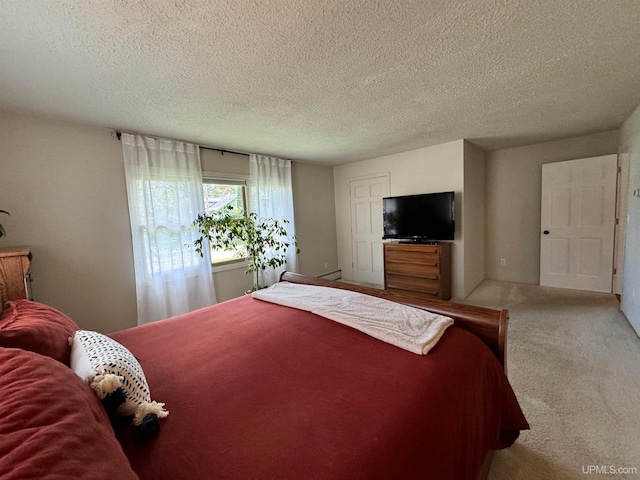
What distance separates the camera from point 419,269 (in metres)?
3.83

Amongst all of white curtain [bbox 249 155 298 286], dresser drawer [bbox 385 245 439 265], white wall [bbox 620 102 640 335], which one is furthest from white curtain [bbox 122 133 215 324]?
white wall [bbox 620 102 640 335]

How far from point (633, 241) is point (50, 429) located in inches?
169

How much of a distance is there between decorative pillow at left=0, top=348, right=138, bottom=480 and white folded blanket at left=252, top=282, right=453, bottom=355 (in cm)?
106

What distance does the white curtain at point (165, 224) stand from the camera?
9.62 feet

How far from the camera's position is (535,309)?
10.7 ft

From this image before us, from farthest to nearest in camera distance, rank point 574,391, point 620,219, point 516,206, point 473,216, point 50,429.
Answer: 1. point 516,206
2. point 473,216
3. point 620,219
4. point 574,391
5. point 50,429

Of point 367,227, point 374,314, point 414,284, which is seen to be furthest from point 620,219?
point 374,314

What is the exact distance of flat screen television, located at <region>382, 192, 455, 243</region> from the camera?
376 centimetres

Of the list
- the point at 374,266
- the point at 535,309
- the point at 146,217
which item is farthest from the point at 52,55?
the point at 535,309

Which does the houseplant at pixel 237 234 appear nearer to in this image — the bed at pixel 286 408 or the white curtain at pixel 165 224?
the white curtain at pixel 165 224

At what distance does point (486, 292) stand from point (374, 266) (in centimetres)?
178

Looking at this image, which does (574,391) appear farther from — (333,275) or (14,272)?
(14,272)

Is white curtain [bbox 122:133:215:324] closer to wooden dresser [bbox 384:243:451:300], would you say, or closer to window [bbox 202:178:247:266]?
window [bbox 202:178:247:266]

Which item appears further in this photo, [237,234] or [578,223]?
[578,223]
